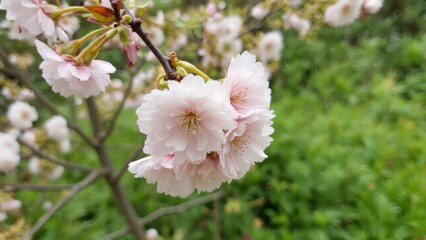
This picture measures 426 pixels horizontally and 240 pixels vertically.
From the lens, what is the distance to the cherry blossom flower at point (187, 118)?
540mm

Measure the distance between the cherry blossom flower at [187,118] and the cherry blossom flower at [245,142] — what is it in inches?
0.8

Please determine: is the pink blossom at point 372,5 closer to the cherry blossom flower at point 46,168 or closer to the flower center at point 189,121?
the flower center at point 189,121

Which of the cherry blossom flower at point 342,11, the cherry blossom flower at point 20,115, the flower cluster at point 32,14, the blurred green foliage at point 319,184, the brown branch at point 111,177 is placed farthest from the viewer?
the blurred green foliage at point 319,184

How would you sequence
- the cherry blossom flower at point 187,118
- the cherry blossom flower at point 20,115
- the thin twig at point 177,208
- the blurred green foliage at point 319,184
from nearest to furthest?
1. the cherry blossom flower at point 187,118
2. the thin twig at point 177,208
3. the cherry blossom flower at point 20,115
4. the blurred green foliage at point 319,184

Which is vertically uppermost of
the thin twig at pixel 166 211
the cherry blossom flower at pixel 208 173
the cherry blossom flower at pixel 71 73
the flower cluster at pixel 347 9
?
the flower cluster at pixel 347 9

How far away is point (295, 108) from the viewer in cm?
379

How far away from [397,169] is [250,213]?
100 centimetres

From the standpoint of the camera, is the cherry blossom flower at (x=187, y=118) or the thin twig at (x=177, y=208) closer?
the cherry blossom flower at (x=187, y=118)

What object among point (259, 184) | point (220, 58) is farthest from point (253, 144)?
point (259, 184)

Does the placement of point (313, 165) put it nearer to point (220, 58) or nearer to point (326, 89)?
point (220, 58)

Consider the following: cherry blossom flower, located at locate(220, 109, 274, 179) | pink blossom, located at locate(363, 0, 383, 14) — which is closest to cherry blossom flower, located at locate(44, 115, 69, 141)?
pink blossom, located at locate(363, 0, 383, 14)

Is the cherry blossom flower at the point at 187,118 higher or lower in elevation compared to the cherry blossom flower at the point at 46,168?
lower

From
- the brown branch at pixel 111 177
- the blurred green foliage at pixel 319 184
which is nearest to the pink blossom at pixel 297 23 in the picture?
the blurred green foliage at pixel 319 184

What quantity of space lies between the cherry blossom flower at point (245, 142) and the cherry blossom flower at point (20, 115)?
1.84m
